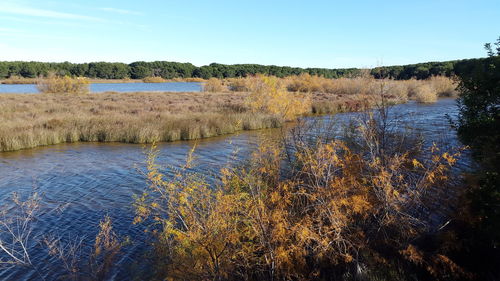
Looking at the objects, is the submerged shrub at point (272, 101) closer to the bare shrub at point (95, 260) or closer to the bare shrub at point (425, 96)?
the bare shrub at point (425, 96)

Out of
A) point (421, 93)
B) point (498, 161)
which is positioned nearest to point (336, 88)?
point (421, 93)

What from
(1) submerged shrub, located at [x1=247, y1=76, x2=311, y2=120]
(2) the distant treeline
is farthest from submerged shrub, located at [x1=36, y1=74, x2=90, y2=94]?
(2) the distant treeline

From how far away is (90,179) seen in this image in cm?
1289

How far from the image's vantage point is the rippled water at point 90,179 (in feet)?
27.0

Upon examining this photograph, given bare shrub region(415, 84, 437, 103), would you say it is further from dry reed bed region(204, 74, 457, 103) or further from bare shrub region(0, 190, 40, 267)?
bare shrub region(0, 190, 40, 267)

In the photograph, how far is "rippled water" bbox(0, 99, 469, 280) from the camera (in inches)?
324

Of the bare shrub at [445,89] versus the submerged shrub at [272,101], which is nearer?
the submerged shrub at [272,101]

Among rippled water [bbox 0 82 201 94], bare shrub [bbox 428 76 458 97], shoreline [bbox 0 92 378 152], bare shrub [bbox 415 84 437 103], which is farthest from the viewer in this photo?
rippled water [bbox 0 82 201 94]

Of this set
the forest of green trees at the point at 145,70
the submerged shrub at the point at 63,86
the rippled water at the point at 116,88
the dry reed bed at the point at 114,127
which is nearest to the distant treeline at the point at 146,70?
the forest of green trees at the point at 145,70

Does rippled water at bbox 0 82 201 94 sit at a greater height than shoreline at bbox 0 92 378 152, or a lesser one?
greater

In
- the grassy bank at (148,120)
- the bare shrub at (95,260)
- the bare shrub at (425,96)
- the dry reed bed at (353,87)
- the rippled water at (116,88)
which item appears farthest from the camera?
the rippled water at (116,88)

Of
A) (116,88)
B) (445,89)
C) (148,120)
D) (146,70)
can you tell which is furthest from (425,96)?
(146,70)

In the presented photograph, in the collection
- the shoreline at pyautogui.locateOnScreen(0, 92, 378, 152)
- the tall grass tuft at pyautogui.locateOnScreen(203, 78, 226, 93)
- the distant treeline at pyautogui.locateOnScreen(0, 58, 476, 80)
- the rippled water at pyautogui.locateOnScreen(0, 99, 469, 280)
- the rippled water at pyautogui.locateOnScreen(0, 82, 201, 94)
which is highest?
the distant treeline at pyautogui.locateOnScreen(0, 58, 476, 80)

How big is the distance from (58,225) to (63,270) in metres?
2.41
